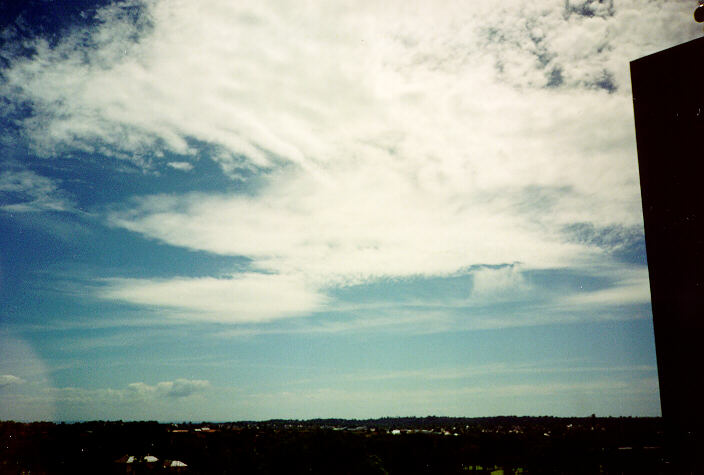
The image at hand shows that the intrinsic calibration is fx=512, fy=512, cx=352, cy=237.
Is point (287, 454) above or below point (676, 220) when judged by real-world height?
below

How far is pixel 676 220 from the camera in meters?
13.8

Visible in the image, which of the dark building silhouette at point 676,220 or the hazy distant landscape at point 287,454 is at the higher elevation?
the dark building silhouette at point 676,220

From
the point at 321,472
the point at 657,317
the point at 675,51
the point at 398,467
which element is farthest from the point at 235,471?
→ the point at 675,51

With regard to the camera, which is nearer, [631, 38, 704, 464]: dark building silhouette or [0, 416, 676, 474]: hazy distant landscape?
[631, 38, 704, 464]: dark building silhouette

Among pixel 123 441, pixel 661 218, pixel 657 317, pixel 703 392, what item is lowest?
pixel 123 441

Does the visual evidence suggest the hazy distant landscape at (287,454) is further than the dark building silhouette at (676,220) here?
Yes

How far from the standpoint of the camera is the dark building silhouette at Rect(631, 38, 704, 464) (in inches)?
520

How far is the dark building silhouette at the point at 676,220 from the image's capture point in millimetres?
13211

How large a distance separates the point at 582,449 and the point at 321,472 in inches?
1502

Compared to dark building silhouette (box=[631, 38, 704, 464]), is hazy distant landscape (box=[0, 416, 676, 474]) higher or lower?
lower

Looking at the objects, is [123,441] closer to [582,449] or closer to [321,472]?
[321,472]

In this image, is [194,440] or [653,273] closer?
[653,273]

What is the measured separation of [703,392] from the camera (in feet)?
42.7

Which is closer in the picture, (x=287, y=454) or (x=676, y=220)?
(x=676, y=220)
